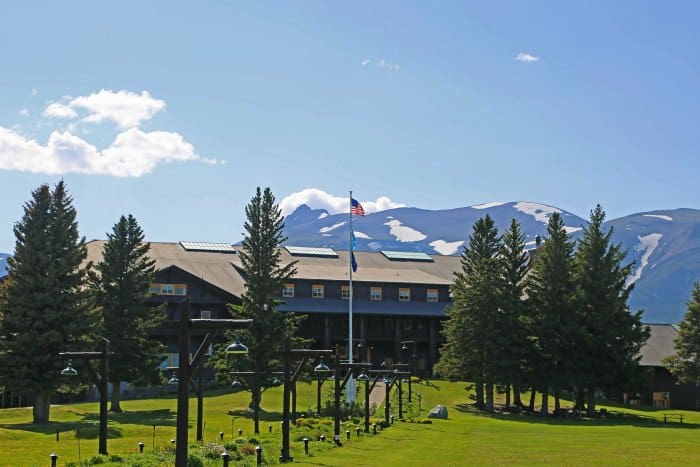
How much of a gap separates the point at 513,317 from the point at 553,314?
4069mm

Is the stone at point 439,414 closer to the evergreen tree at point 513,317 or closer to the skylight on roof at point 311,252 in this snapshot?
the evergreen tree at point 513,317

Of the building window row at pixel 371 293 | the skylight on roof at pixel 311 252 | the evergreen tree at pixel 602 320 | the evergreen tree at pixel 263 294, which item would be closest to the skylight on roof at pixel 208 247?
the skylight on roof at pixel 311 252

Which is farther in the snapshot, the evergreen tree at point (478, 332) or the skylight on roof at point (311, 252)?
the skylight on roof at point (311, 252)

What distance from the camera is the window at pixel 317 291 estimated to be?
3807 inches

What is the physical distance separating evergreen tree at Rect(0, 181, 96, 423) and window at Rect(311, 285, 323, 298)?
138 feet

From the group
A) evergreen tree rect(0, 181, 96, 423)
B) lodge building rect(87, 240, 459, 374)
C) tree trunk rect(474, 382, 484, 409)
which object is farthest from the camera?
lodge building rect(87, 240, 459, 374)

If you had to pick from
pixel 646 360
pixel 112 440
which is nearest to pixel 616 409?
pixel 646 360

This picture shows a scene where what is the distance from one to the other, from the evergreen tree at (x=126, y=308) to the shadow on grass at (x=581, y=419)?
25.7 m

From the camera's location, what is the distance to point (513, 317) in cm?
7106

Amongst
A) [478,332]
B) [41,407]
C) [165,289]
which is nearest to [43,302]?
[41,407]

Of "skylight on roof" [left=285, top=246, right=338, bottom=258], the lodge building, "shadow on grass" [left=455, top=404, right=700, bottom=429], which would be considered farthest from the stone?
"skylight on roof" [left=285, top=246, right=338, bottom=258]

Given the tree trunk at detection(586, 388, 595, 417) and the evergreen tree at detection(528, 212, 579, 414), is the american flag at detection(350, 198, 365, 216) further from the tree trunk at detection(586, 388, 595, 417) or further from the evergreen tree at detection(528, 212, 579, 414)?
the tree trunk at detection(586, 388, 595, 417)

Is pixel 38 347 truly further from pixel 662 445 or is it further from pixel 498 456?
pixel 662 445

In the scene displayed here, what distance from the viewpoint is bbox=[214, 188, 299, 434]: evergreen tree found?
63.9m
